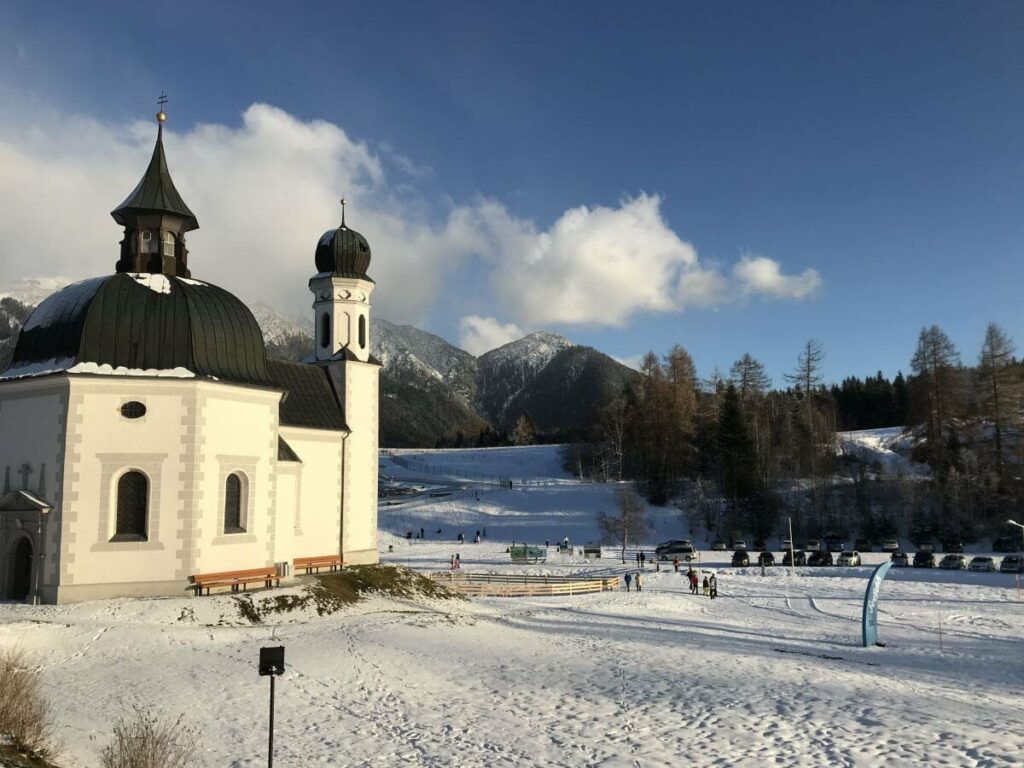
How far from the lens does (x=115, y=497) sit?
2566 cm

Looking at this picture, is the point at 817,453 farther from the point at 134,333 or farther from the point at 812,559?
the point at 134,333

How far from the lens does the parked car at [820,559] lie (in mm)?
48188

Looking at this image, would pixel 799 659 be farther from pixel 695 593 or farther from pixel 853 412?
pixel 853 412

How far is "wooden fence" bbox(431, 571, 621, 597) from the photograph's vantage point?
3847 centimetres

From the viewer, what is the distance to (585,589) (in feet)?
131

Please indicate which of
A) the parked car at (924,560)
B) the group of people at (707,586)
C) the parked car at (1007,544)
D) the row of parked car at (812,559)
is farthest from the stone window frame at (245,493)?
the parked car at (1007,544)

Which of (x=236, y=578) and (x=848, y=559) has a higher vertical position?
(x=236, y=578)

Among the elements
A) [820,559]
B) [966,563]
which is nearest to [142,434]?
[820,559]

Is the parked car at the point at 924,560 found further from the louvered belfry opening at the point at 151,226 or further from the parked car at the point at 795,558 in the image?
the louvered belfry opening at the point at 151,226

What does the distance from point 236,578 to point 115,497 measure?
4.88 m

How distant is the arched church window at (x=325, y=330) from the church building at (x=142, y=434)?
9.10 meters

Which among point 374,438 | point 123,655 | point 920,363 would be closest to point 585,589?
point 374,438

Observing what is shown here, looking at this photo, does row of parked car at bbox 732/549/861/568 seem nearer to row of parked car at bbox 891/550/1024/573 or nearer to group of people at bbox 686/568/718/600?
row of parked car at bbox 891/550/1024/573

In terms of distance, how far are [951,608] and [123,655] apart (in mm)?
30887
